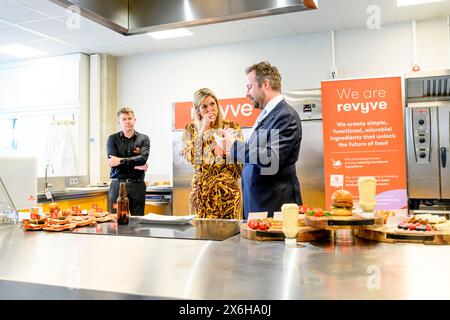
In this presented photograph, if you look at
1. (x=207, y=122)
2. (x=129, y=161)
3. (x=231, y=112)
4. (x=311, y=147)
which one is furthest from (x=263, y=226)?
(x=231, y=112)

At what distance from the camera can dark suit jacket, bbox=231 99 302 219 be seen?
2225 mm

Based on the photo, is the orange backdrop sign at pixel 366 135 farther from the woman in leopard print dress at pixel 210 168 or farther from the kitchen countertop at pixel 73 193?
the kitchen countertop at pixel 73 193

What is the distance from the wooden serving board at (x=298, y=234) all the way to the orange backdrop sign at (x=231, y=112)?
3.74 meters

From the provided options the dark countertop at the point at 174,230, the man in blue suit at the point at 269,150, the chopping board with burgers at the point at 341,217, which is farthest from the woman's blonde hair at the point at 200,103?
the chopping board with burgers at the point at 341,217

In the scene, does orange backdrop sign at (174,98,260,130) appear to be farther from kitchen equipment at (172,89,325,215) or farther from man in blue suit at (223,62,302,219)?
man in blue suit at (223,62,302,219)

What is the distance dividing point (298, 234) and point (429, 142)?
348 cm

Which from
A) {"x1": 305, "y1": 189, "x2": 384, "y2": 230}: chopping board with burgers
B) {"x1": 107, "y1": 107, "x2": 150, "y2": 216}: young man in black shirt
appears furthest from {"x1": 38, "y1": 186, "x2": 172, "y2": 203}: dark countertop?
{"x1": 305, "y1": 189, "x2": 384, "y2": 230}: chopping board with burgers

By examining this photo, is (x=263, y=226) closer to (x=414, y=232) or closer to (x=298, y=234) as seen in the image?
(x=298, y=234)

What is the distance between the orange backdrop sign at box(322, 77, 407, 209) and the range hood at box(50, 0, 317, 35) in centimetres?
314

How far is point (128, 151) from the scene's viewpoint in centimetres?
438

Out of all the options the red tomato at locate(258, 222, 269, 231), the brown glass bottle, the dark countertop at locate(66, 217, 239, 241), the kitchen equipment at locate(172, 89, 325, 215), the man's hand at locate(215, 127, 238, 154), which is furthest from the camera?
the kitchen equipment at locate(172, 89, 325, 215)

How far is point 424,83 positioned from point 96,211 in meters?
3.85

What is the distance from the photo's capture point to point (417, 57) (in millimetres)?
5012
